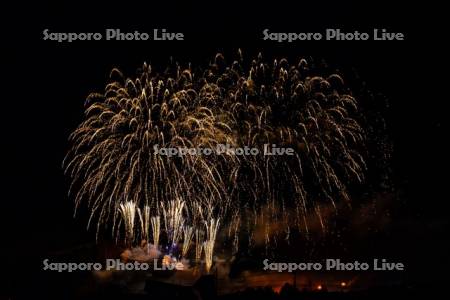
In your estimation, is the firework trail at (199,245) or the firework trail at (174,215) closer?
the firework trail at (174,215)

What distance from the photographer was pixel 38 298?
3222 centimetres

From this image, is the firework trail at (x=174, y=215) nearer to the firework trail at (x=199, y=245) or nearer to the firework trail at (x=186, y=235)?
the firework trail at (x=186, y=235)

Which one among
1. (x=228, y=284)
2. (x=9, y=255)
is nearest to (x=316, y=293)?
(x=228, y=284)

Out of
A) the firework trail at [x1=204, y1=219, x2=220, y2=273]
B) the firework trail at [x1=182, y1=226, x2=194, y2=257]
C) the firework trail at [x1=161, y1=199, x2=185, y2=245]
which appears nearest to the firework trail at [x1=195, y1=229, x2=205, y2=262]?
the firework trail at [x1=182, y1=226, x2=194, y2=257]

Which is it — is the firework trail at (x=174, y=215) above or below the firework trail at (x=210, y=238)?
above

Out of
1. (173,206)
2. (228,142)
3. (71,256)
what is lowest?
(71,256)

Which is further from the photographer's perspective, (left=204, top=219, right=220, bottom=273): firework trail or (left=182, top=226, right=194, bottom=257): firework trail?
(left=182, top=226, right=194, bottom=257): firework trail

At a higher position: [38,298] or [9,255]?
[9,255]

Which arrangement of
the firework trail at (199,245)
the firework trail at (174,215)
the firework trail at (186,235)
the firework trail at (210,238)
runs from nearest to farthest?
the firework trail at (174,215) < the firework trail at (210,238) < the firework trail at (186,235) < the firework trail at (199,245)

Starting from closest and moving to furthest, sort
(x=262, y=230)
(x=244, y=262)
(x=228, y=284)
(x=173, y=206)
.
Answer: (x=173, y=206) → (x=228, y=284) → (x=244, y=262) → (x=262, y=230)

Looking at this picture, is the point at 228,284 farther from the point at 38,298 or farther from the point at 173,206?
the point at 38,298

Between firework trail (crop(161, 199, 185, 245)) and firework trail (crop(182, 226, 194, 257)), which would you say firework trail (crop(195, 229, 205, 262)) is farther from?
firework trail (crop(161, 199, 185, 245))

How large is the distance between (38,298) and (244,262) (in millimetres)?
14954

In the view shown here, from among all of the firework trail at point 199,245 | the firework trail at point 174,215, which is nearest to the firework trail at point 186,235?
the firework trail at point 174,215
